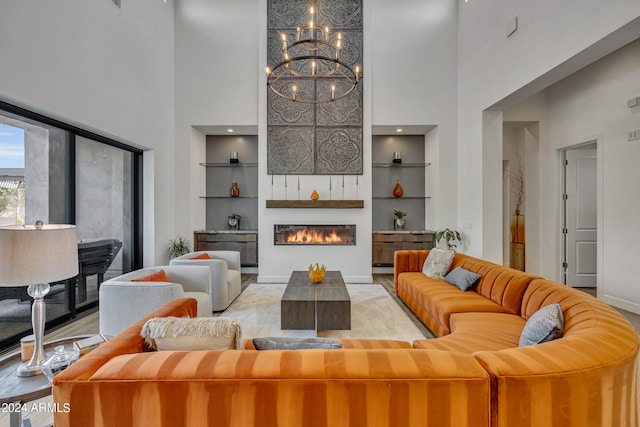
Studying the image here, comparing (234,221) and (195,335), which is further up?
(234,221)

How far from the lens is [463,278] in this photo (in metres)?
3.35

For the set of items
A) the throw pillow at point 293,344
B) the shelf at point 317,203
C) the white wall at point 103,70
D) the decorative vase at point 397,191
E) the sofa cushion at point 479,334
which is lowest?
the sofa cushion at point 479,334

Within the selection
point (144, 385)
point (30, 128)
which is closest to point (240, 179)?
point (30, 128)

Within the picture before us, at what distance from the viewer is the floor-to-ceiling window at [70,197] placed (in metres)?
2.92

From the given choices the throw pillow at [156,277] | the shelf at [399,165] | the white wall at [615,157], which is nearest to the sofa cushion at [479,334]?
the throw pillow at [156,277]

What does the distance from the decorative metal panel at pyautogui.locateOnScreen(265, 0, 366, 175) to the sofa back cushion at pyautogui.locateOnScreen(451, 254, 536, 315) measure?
295 centimetres

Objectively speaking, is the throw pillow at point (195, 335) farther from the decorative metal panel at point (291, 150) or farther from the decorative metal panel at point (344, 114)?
the decorative metal panel at point (344, 114)

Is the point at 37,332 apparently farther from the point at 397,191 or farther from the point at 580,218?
the point at 580,218

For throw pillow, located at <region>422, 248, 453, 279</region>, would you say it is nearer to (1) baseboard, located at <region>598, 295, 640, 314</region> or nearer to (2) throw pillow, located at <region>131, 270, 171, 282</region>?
(1) baseboard, located at <region>598, 295, 640, 314</region>

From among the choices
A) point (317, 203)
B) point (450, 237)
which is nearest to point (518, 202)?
point (450, 237)

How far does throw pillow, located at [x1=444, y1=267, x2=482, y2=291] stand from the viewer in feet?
10.7

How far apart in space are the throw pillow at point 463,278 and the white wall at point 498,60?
5.37ft

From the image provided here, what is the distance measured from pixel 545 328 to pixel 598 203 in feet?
13.0

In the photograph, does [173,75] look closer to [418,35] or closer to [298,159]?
[298,159]
